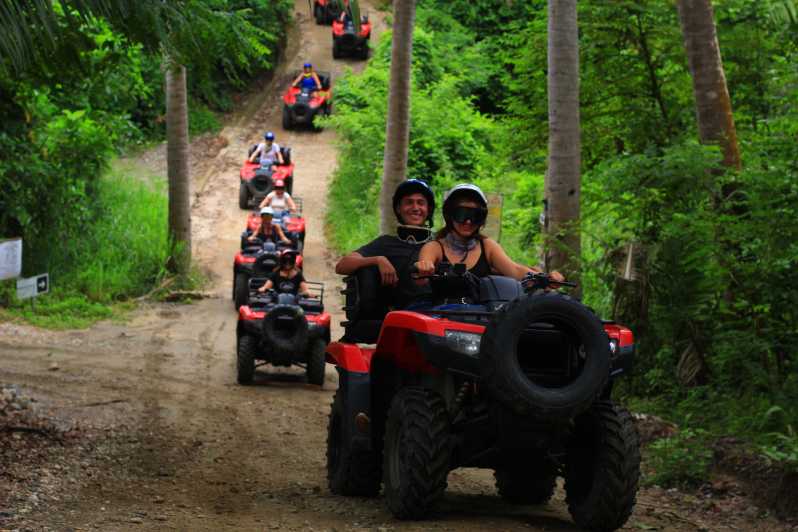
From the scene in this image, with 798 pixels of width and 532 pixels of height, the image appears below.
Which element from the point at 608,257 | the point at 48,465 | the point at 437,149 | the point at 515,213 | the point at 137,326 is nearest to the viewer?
the point at 48,465

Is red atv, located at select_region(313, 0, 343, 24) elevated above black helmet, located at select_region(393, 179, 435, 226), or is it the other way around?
red atv, located at select_region(313, 0, 343, 24)

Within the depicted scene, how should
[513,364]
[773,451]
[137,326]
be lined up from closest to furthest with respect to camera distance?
[513,364], [773,451], [137,326]

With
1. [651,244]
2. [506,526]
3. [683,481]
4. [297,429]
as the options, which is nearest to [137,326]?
[297,429]

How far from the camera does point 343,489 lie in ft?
27.3

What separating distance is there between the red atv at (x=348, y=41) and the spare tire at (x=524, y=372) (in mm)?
36754

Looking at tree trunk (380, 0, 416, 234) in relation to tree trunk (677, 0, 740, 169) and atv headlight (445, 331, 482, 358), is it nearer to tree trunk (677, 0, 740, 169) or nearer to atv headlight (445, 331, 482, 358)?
tree trunk (677, 0, 740, 169)

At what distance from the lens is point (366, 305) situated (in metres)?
8.23

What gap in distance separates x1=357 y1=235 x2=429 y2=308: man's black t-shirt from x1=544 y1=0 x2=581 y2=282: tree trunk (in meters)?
5.15

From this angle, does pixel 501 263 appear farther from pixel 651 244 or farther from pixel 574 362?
pixel 651 244

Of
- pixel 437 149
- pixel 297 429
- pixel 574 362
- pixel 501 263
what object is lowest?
pixel 297 429

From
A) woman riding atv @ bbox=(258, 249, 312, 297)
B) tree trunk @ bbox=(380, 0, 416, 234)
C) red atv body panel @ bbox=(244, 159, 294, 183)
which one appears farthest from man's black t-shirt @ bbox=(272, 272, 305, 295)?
red atv body panel @ bbox=(244, 159, 294, 183)

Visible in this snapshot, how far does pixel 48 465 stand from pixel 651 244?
19.0ft

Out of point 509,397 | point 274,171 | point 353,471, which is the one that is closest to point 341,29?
point 274,171

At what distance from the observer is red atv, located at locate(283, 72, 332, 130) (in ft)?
125
